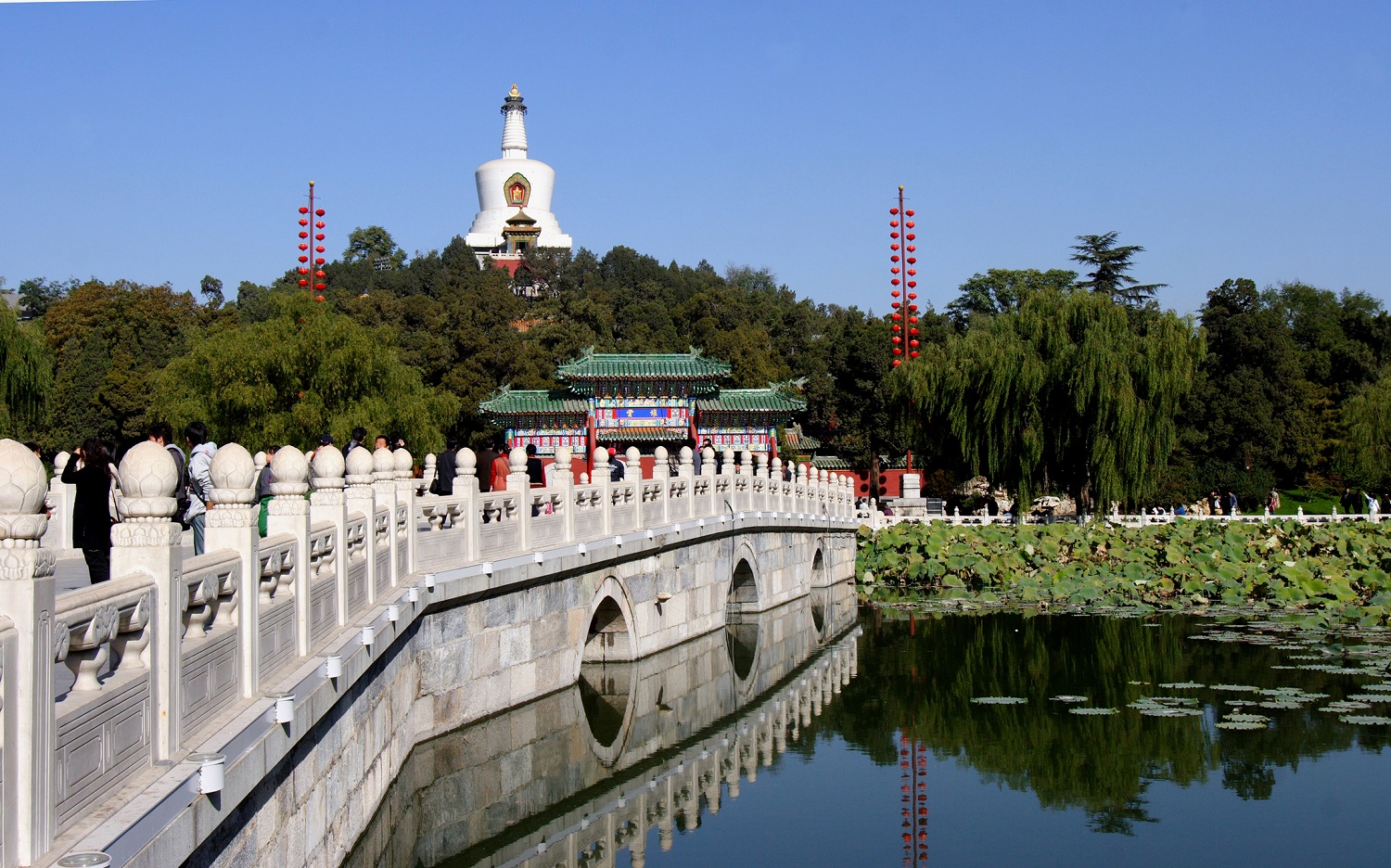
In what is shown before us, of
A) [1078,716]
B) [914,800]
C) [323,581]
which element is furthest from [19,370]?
[323,581]

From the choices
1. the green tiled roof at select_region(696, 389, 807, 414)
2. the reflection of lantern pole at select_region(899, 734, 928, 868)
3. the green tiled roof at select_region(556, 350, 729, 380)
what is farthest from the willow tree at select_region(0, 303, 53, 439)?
the green tiled roof at select_region(696, 389, 807, 414)

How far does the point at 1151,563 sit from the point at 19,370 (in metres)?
18.8

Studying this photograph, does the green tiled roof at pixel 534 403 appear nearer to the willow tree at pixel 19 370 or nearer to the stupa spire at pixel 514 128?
the willow tree at pixel 19 370

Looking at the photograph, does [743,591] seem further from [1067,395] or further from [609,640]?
[1067,395]

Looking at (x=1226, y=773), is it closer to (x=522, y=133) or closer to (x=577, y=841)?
(x=577, y=841)

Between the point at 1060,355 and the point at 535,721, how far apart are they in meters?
18.1

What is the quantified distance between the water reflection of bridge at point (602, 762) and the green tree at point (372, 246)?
65.6 meters

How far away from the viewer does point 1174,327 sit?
2598cm

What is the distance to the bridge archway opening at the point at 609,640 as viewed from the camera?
13156mm

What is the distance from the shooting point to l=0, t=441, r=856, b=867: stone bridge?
120 inches

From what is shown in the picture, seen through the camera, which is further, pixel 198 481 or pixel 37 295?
pixel 37 295

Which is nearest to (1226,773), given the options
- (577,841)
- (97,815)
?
(577,841)

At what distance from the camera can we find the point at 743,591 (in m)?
18.6

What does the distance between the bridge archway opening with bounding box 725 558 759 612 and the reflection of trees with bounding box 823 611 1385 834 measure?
5.55 ft
